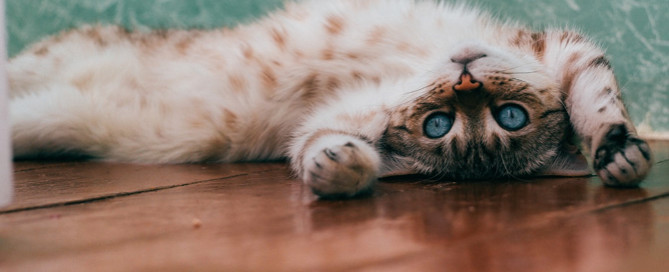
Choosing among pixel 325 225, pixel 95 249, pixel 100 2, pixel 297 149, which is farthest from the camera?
pixel 100 2

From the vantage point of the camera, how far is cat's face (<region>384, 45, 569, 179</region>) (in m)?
1.63

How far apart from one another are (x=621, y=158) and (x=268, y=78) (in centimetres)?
105

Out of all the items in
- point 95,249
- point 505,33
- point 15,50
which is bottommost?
point 95,249

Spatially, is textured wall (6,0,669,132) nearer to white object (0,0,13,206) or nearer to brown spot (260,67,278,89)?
brown spot (260,67,278,89)

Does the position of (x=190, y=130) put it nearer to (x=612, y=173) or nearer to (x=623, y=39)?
(x=612, y=173)

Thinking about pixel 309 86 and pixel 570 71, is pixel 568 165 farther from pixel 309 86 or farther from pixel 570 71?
pixel 309 86

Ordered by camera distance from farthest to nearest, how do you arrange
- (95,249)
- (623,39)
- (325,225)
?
(623,39)
(325,225)
(95,249)

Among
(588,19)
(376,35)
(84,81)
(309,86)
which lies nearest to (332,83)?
(309,86)

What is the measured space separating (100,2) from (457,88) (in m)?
2.24

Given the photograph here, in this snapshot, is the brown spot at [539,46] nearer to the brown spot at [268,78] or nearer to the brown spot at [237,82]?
the brown spot at [268,78]

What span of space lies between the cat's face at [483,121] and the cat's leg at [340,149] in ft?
0.39

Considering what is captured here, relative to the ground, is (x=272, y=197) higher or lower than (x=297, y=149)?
lower

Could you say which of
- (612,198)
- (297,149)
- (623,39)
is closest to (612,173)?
(612,198)

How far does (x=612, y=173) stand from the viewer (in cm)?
145
